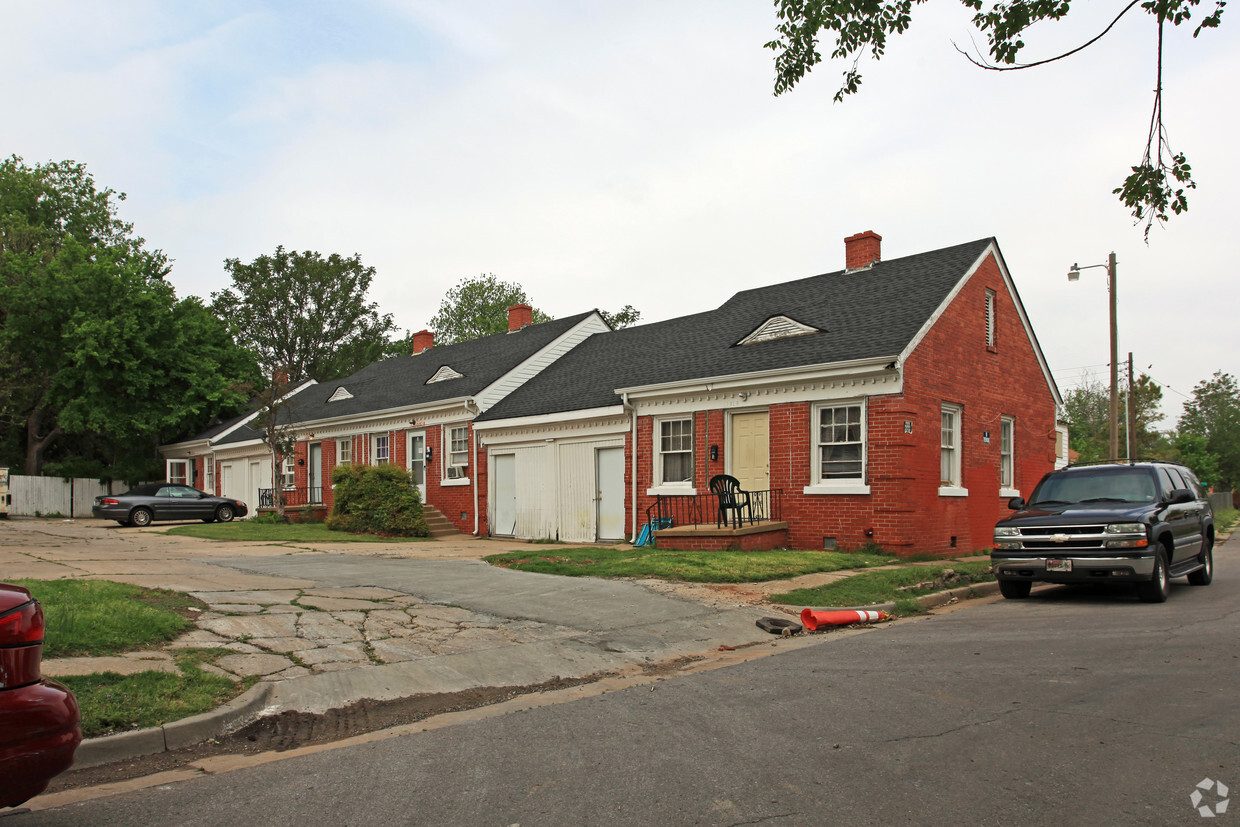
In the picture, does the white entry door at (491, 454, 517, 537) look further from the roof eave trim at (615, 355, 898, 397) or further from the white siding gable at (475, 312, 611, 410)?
the roof eave trim at (615, 355, 898, 397)

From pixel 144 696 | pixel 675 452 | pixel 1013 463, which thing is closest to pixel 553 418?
pixel 675 452

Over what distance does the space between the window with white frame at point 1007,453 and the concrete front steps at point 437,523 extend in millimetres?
A: 13754

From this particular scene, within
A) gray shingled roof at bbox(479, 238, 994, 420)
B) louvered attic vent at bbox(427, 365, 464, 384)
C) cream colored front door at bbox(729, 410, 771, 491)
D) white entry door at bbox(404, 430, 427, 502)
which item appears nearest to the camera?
gray shingled roof at bbox(479, 238, 994, 420)

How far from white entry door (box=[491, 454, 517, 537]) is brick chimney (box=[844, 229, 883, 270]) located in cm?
992

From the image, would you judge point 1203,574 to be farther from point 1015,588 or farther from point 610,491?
point 610,491

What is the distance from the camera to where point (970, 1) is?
7348 mm

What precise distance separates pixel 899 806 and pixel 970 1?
6496 millimetres

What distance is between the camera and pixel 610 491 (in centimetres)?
2003

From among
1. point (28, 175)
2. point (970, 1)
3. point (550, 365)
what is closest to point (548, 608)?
point (970, 1)

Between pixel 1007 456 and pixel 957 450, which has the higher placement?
pixel 957 450

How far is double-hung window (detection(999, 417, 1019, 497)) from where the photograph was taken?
1938 centimetres

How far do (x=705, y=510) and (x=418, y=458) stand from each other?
11381mm

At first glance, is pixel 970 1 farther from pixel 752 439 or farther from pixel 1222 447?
pixel 1222 447

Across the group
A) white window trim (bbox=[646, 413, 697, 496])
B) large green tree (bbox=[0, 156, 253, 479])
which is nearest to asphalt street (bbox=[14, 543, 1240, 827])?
white window trim (bbox=[646, 413, 697, 496])
